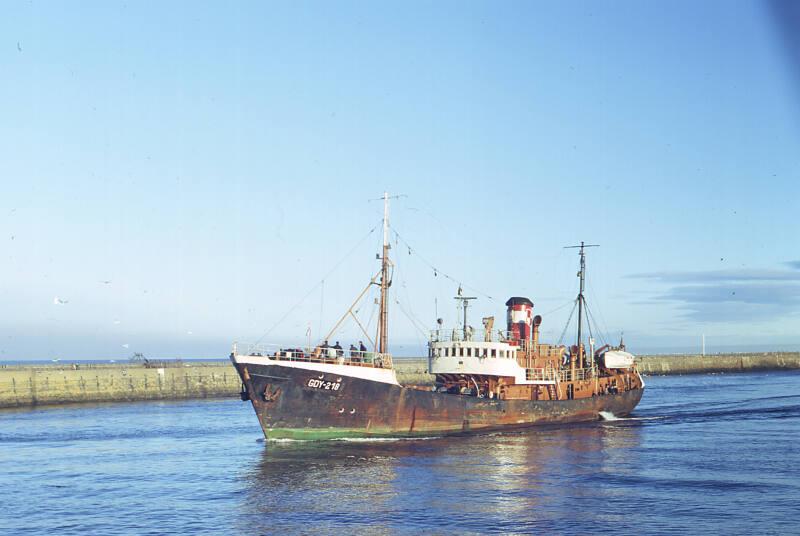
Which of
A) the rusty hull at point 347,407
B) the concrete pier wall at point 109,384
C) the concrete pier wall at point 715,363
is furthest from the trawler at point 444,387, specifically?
the concrete pier wall at point 715,363

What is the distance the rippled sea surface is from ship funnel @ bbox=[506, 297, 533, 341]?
7.59 m

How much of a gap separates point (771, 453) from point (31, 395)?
63.4 m

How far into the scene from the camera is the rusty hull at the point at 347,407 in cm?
4828

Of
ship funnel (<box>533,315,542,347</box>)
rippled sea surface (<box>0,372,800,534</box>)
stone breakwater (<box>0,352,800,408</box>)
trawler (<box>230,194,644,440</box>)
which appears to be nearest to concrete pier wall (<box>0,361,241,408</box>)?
stone breakwater (<box>0,352,800,408</box>)

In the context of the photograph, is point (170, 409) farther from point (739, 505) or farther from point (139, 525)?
point (739, 505)

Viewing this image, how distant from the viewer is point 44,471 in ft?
137

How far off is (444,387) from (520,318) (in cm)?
803

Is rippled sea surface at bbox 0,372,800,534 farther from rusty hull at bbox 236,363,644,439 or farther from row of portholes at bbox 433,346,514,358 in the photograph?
row of portholes at bbox 433,346,514,358

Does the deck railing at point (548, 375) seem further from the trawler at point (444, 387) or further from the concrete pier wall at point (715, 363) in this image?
the concrete pier wall at point (715, 363)

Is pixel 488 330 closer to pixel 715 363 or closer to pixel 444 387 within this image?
pixel 444 387

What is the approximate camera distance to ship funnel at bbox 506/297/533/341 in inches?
2453

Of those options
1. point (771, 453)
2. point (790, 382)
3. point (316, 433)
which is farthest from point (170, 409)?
point (790, 382)

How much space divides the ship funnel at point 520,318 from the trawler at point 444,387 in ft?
0.25

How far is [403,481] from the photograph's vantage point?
38.1m
